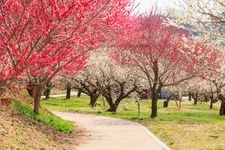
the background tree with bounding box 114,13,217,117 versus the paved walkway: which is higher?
the background tree with bounding box 114,13,217,117

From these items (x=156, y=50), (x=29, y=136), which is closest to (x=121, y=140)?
(x=29, y=136)

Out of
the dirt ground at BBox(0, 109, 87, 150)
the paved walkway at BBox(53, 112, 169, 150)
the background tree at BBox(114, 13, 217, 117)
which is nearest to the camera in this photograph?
the dirt ground at BBox(0, 109, 87, 150)

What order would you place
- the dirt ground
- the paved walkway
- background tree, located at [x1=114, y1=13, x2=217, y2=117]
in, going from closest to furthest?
the dirt ground, the paved walkway, background tree, located at [x1=114, y1=13, x2=217, y2=117]

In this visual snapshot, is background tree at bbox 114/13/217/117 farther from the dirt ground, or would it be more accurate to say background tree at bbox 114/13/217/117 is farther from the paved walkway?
the dirt ground

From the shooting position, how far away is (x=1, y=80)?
25.6 ft

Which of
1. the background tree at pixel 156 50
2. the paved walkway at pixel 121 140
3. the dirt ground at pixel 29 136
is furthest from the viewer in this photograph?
the background tree at pixel 156 50

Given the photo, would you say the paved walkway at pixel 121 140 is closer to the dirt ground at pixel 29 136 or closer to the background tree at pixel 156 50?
the dirt ground at pixel 29 136

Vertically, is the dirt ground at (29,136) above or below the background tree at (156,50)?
below

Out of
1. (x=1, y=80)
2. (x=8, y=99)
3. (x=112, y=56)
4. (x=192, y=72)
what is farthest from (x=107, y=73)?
(x=1, y=80)

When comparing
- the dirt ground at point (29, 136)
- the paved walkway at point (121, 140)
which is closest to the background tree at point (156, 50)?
the paved walkway at point (121, 140)

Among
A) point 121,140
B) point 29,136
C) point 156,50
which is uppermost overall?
point 156,50

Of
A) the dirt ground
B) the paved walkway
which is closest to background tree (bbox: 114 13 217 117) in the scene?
the paved walkway

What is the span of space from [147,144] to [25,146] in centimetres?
470

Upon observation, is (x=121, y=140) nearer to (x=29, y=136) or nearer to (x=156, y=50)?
(x=29, y=136)
